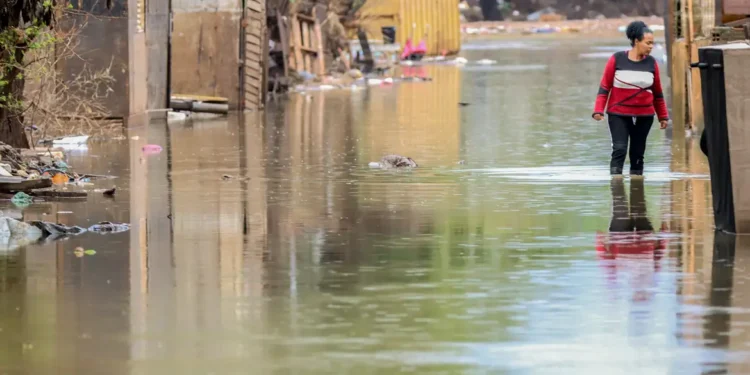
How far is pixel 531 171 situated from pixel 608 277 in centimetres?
685

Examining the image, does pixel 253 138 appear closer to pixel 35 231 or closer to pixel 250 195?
pixel 250 195

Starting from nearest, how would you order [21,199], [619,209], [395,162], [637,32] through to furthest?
[619,209], [21,199], [637,32], [395,162]

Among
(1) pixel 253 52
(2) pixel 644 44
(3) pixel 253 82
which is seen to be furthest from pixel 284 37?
(2) pixel 644 44

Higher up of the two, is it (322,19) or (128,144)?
(322,19)

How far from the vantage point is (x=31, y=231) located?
11.4 meters

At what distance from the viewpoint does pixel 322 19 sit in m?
42.1

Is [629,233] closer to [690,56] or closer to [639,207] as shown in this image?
[639,207]

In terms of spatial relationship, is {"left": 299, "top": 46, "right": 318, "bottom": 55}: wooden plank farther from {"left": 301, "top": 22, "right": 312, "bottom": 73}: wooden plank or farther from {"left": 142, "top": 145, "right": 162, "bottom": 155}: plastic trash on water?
{"left": 142, "top": 145, "right": 162, "bottom": 155}: plastic trash on water

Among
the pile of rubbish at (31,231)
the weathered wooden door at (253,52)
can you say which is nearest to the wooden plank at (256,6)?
the weathered wooden door at (253,52)

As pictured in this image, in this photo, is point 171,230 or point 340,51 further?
point 340,51

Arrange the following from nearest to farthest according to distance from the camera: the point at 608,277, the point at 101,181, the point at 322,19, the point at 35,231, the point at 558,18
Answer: the point at 608,277, the point at 35,231, the point at 101,181, the point at 322,19, the point at 558,18

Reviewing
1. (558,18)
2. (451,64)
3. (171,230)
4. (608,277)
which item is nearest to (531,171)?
(171,230)

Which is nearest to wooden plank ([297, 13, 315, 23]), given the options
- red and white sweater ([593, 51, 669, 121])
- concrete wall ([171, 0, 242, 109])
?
concrete wall ([171, 0, 242, 109])

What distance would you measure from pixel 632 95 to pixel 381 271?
585 cm
